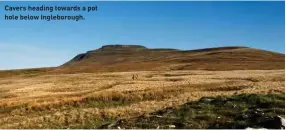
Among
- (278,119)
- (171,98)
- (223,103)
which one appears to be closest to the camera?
(278,119)

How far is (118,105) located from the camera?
39.8m

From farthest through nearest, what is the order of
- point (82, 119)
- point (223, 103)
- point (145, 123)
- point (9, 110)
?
1. point (9, 110)
2. point (82, 119)
3. point (223, 103)
4. point (145, 123)

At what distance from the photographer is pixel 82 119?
101ft

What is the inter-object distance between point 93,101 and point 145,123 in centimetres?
2007

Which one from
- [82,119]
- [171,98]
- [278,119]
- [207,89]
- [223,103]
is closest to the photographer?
[278,119]

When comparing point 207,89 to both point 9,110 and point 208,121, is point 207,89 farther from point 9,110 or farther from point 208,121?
point 208,121

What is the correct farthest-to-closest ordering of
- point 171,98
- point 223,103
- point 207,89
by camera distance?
1. point 207,89
2. point 171,98
3. point 223,103

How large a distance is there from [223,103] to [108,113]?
8795mm

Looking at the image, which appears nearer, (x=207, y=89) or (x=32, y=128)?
(x=32, y=128)

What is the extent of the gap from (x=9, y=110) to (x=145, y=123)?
68.8ft

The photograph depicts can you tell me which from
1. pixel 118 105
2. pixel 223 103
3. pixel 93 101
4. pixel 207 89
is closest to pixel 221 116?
pixel 223 103

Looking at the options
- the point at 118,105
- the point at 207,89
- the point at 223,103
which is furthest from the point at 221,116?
the point at 207,89

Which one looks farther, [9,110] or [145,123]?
[9,110]

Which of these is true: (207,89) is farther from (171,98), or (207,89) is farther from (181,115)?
(181,115)
